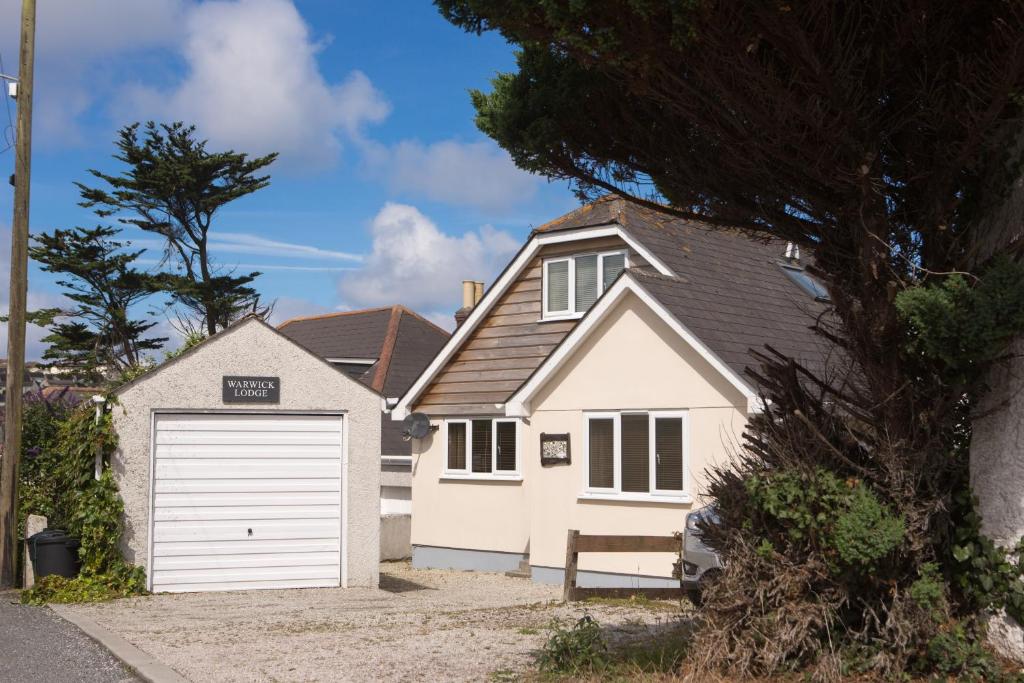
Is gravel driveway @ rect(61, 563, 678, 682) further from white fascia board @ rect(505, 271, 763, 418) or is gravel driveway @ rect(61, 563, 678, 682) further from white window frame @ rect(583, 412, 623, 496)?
white fascia board @ rect(505, 271, 763, 418)

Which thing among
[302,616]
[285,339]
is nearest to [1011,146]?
[302,616]

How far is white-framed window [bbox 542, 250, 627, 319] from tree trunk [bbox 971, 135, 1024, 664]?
11396mm

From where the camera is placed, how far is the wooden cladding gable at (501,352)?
65.6 ft

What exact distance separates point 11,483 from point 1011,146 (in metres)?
13.3

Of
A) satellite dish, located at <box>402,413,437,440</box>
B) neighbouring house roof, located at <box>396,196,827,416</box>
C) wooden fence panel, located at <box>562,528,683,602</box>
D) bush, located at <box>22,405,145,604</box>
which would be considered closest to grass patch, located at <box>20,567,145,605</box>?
bush, located at <box>22,405,145,604</box>

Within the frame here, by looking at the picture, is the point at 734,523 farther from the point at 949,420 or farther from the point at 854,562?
the point at 949,420

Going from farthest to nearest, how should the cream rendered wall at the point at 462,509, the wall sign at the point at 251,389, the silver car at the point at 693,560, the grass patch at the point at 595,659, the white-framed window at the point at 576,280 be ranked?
the cream rendered wall at the point at 462,509 → the white-framed window at the point at 576,280 → the wall sign at the point at 251,389 → the silver car at the point at 693,560 → the grass patch at the point at 595,659

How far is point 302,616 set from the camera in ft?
41.7

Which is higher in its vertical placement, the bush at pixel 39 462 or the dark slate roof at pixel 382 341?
the dark slate roof at pixel 382 341

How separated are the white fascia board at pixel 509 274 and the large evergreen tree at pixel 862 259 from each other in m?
10.0

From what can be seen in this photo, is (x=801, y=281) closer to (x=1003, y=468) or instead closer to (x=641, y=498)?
(x=641, y=498)

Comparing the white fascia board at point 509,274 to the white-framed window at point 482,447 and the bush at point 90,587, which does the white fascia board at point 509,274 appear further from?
the bush at point 90,587

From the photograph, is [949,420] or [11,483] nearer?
[949,420]

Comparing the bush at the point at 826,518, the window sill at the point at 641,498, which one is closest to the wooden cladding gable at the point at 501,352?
the window sill at the point at 641,498
